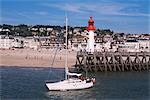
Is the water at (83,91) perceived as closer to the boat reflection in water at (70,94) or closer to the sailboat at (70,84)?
the boat reflection in water at (70,94)

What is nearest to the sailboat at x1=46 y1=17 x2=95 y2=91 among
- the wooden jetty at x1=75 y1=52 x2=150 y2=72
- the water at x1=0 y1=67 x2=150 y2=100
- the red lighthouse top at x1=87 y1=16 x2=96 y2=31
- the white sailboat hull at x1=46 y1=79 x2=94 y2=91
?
the white sailboat hull at x1=46 y1=79 x2=94 y2=91

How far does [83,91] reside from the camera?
3219cm

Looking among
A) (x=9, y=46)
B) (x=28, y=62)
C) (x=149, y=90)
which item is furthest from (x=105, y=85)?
(x=9, y=46)

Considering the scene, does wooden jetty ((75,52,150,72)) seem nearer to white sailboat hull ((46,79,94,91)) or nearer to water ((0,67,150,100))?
water ((0,67,150,100))

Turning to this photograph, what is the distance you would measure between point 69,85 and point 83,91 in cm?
117

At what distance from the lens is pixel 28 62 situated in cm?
5647

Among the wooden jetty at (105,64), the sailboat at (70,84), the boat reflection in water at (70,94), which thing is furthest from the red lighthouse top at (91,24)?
the boat reflection in water at (70,94)

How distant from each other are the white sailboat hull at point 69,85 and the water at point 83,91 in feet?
1.32

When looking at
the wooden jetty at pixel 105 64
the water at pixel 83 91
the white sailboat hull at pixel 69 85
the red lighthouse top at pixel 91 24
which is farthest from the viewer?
the red lighthouse top at pixel 91 24

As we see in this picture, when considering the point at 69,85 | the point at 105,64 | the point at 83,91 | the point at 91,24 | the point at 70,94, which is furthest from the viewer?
the point at 91,24

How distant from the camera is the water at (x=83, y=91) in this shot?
29178 mm

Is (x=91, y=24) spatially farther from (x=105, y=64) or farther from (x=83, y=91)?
(x=83, y=91)

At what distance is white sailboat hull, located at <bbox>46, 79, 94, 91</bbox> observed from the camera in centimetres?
3133

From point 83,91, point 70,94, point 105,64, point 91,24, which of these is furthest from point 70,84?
point 91,24
